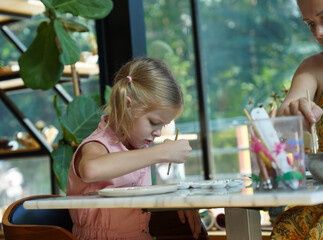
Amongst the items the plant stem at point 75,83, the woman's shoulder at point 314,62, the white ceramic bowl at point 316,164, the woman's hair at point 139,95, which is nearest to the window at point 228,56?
the plant stem at point 75,83

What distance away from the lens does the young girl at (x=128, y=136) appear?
172 cm

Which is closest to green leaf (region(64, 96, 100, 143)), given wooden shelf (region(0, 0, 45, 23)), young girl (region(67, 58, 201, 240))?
wooden shelf (region(0, 0, 45, 23))

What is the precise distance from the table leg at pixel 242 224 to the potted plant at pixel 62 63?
1767 millimetres

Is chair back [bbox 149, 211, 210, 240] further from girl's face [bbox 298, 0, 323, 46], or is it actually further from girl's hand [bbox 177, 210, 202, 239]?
girl's face [bbox 298, 0, 323, 46]

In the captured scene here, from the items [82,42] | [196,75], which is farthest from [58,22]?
[196,75]

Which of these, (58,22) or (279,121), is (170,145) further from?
(58,22)

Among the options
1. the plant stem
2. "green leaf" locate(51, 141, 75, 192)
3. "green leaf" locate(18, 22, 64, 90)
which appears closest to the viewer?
"green leaf" locate(51, 141, 75, 192)

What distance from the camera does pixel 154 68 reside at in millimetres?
1896

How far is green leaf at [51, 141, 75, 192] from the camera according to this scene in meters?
3.04

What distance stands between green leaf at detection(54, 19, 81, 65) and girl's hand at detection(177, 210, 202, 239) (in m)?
1.57

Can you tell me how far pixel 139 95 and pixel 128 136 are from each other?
0.46 ft

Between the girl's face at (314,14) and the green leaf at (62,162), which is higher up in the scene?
the girl's face at (314,14)

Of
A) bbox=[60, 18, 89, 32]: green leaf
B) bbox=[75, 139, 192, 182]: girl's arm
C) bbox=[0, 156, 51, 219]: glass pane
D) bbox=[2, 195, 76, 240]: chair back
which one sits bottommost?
bbox=[0, 156, 51, 219]: glass pane

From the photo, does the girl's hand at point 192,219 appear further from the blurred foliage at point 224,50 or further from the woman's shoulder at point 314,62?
the blurred foliage at point 224,50
